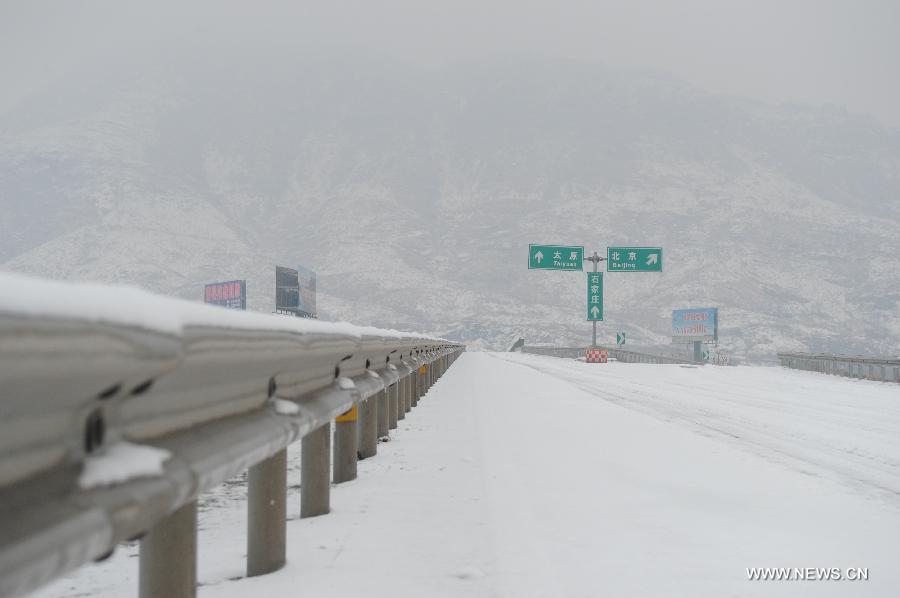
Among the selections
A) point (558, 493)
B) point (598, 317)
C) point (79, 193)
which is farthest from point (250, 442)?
point (79, 193)

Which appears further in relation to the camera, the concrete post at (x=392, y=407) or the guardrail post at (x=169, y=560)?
the concrete post at (x=392, y=407)

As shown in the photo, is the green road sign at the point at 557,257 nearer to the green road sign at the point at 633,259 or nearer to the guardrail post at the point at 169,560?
the green road sign at the point at 633,259

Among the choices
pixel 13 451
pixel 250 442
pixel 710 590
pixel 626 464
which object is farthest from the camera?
pixel 626 464

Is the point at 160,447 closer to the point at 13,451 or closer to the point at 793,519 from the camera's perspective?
the point at 13,451

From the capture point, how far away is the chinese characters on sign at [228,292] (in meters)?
84.9

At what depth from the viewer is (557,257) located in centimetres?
5891

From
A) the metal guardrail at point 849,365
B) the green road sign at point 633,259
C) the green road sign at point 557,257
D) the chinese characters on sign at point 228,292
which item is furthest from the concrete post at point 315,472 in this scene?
the chinese characters on sign at point 228,292

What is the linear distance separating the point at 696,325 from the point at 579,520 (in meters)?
98.7

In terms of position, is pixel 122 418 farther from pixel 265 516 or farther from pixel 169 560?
pixel 265 516

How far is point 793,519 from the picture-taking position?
Answer: 15.1ft

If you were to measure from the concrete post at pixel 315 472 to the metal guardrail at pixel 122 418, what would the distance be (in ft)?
3.99

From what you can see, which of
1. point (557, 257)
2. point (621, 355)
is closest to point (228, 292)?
point (557, 257)

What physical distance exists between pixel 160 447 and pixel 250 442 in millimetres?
659

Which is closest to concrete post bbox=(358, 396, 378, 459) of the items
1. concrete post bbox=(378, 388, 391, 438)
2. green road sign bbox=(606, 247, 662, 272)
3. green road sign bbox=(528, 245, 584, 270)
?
concrete post bbox=(378, 388, 391, 438)
